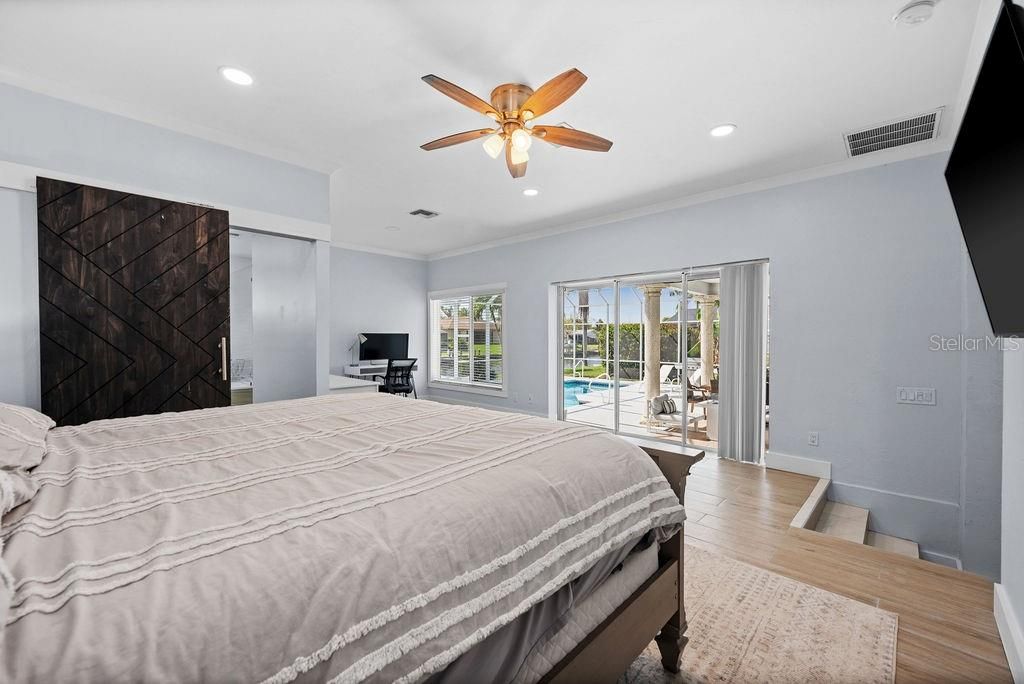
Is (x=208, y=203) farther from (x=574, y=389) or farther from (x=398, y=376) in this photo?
(x=574, y=389)

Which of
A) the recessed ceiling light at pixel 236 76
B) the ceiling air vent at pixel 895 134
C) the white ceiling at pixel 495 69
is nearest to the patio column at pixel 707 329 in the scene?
the white ceiling at pixel 495 69

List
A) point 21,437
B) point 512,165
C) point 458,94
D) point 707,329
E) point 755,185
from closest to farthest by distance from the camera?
point 21,437, point 458,94, point 512,165, point 755,185, point 707,329

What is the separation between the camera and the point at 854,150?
3367 millimetres

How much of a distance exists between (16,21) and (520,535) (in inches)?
132

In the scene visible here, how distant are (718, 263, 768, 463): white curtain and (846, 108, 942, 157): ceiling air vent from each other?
3.83 ft

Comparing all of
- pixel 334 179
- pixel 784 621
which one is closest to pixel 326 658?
pixel 784 621

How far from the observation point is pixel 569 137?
256 centimetres

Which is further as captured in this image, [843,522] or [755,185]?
[755,185]

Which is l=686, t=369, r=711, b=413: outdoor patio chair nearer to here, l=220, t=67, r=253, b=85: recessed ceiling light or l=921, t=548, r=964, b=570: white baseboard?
l=921, t=548, r=964, b=570: white baseboard

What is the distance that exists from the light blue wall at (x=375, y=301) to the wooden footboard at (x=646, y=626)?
603cm

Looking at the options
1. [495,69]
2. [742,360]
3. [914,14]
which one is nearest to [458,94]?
[495,69]

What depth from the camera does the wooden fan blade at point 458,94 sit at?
2.05 m

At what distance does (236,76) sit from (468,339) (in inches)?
206

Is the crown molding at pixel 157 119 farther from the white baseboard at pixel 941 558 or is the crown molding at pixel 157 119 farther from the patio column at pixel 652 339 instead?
the white baseboard at pixel 941 558
